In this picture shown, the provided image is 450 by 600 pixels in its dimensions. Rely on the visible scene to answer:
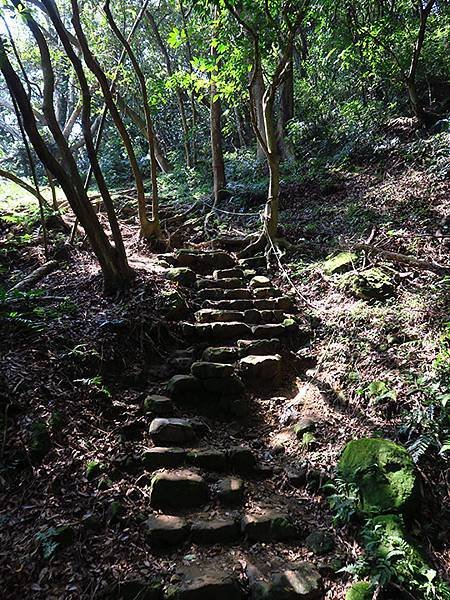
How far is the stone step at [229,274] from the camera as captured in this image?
6602 mm

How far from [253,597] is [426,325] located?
3.16 metres

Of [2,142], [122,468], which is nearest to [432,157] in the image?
[122,468]

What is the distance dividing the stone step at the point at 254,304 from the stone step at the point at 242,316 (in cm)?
15

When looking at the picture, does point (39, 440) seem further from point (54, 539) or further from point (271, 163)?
point (271, 163)

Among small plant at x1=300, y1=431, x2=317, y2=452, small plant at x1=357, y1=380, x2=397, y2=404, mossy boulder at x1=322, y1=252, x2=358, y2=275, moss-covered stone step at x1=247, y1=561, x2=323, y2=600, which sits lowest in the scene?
moss-covered stone step at x1=247, y1=561, x2=323, y2=600

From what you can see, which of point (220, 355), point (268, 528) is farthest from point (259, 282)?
point (268, 528)

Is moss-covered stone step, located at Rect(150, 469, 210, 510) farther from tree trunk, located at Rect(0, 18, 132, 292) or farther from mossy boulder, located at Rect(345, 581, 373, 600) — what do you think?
tree trunk, located at Rect(0, 18, 132, 292)

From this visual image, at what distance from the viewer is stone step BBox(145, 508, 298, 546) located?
2812 mm

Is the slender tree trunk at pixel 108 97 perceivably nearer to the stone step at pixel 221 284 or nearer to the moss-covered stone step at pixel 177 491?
the stone step at pixel 221 284

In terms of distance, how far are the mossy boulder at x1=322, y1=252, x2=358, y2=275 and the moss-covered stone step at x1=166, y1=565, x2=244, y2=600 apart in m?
4.58

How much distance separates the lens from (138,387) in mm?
4215

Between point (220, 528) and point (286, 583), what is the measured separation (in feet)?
1.90

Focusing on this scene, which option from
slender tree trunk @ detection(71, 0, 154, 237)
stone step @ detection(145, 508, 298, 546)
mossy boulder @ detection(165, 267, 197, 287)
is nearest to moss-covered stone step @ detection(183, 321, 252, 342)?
mossy boulder @ detection(165, 267, 197, 287)

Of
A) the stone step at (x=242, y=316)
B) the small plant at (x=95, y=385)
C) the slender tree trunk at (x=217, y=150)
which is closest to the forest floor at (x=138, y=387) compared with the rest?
the small plant at (x=95, y=385)
